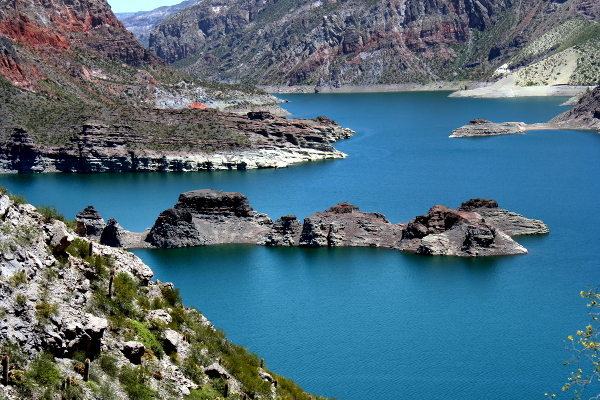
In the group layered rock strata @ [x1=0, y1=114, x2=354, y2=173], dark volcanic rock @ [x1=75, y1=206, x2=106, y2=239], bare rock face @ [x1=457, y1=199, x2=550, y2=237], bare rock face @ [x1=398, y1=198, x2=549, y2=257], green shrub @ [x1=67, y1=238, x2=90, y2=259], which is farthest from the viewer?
layered rock strata @ [x1=0, y1=114, x2=354, y2=173]

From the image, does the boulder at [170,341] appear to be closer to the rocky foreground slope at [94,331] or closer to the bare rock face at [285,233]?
the rocky foreground slope at [94,331]

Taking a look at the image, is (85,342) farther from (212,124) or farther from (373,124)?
(373,124)

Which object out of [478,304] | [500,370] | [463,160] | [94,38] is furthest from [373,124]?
[500,370]

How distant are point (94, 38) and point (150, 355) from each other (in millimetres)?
185683

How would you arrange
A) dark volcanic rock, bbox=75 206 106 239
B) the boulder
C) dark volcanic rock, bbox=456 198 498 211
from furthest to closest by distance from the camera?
dark volcanic rock, bbox=456 198 498 211
dark volcanic rock, bbox=75 206 106 239
the boulder

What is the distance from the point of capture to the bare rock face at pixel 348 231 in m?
68.7

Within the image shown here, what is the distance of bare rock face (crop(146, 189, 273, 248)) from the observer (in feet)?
227

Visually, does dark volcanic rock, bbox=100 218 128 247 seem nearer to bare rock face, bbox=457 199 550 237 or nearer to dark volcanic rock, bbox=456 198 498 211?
dark volcanic rock, bbox=456 198 498 211

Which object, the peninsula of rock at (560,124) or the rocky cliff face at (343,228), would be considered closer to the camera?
the rocky cliff face at (343,228)

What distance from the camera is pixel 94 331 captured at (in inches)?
821

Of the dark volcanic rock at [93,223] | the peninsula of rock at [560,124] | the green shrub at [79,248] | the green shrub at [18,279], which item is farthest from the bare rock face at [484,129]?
the green shrub at [18,279]

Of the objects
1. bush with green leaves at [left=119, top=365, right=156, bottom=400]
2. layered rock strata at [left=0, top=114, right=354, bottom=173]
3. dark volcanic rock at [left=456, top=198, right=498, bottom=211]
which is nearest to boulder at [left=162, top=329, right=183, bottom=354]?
bush with green leaves at [left=119, top=365, right=156, bottom=400]

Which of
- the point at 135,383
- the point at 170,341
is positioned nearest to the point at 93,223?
the point at 170,341

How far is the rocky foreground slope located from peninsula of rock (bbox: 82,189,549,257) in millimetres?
40063
